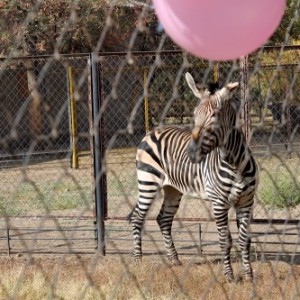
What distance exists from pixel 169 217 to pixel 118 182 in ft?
13.2

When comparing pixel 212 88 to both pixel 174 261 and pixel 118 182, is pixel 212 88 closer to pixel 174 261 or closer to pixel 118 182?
pixel 118 182

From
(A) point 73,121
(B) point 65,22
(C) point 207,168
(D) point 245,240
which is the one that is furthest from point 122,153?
(D) point 245,240

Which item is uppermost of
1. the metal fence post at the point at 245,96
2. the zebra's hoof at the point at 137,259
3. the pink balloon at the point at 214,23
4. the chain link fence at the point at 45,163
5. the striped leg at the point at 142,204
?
the pink balloon at the point at 214,23

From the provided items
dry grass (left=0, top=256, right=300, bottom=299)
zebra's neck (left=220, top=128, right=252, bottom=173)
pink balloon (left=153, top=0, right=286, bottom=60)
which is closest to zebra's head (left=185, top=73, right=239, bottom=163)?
zebra's neck (left=220, top=128, right=252, bottom=173)

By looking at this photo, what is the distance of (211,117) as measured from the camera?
4629 mm

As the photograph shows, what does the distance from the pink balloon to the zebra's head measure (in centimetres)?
206

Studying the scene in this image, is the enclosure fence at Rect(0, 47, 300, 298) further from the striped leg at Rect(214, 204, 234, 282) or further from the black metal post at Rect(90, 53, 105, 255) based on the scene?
the striped leg at Rect(214, 204, 234, 282)

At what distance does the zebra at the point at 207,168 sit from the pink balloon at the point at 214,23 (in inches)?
81.1

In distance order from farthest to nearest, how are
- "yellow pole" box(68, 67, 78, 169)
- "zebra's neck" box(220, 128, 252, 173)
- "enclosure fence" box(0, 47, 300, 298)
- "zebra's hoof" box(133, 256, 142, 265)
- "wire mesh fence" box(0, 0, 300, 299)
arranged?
"yellow pole" box(68, 67, 78, 169) < "zebra's hoof" box(133, 256, 142, 265) < "zebra's neck" box(220, 128, 252, 173) < "enclosure fence" box(0, 47, 300, 298) < "wire mesh fence" box(0, 0, 300, 299)

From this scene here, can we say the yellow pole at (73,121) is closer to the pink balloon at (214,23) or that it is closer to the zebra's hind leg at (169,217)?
the zebra's hind leg at (169,217)

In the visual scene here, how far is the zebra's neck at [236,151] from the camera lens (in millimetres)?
5688

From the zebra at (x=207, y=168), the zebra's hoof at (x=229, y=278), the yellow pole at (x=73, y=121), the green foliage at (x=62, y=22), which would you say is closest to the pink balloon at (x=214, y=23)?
the zebra at (x=207, y=168)

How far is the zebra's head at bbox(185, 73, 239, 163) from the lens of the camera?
178 inches

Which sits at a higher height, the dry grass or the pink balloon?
the pink balloon
